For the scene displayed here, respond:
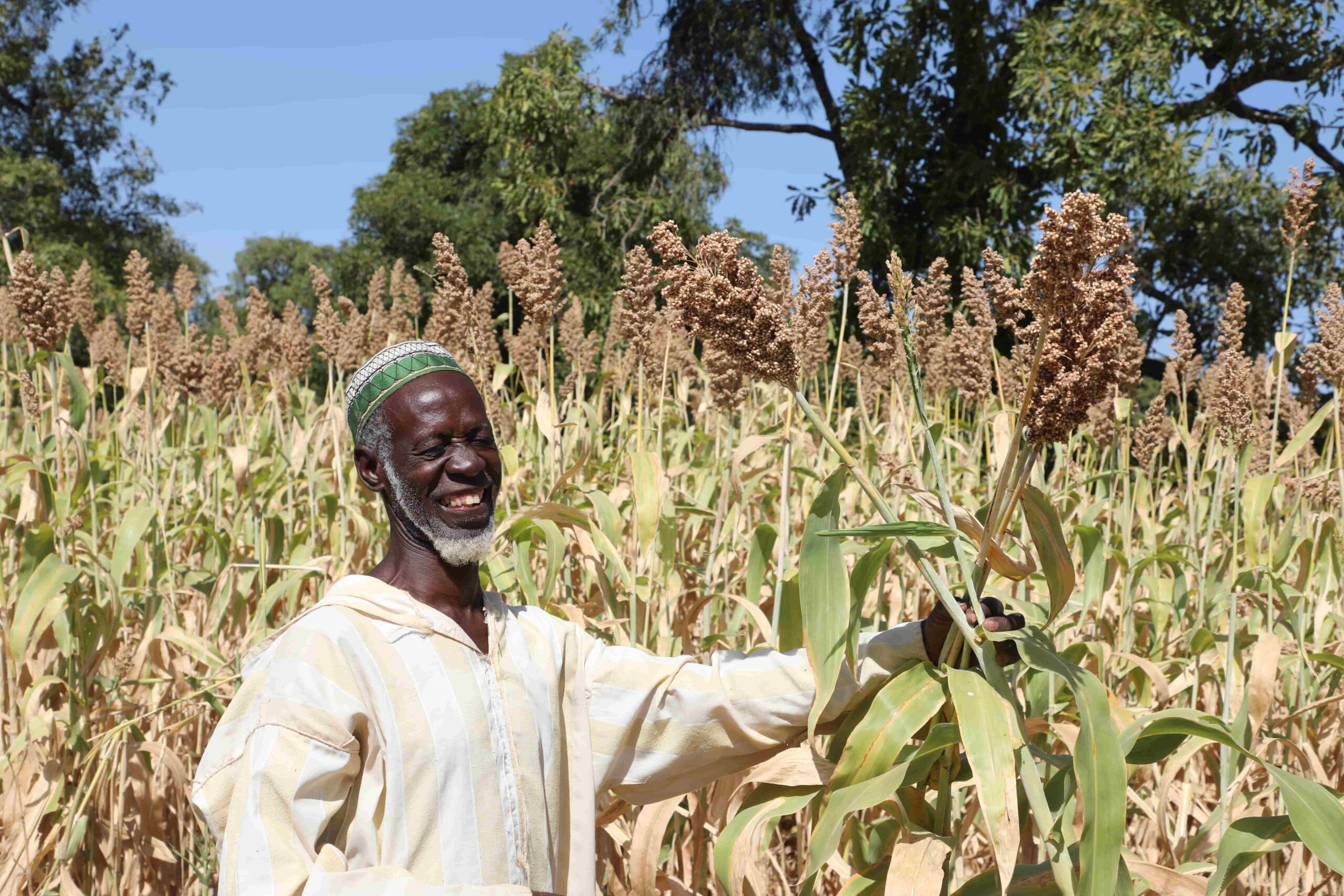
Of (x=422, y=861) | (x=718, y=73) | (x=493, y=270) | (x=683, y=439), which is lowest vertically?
(x=422, y=861)

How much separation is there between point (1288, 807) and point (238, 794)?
1.51m

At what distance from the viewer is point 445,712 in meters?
1.81

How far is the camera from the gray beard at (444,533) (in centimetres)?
192

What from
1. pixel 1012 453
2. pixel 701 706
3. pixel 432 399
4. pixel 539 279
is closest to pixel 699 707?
pixel 701 706

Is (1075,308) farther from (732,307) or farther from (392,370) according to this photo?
(392,370)

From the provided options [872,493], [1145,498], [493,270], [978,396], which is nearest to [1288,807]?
[872,493]

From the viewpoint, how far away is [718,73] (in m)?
14.3

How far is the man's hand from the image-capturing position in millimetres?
1704

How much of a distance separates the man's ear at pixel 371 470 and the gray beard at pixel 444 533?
0.03 metres

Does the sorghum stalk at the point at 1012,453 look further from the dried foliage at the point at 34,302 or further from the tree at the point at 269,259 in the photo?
the tree at the point at 269,259

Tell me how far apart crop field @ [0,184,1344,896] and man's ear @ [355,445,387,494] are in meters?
0.57

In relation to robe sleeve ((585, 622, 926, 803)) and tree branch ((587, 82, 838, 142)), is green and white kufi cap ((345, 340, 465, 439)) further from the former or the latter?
tree branch ((587, 82, 838, 142))

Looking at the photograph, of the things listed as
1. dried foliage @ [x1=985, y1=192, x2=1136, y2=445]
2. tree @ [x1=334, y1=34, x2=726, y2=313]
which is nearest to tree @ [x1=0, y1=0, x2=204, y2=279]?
tree @ [x1=334, y1=34, x2=726, y2=313]

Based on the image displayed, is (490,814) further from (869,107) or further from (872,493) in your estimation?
(869,107)
